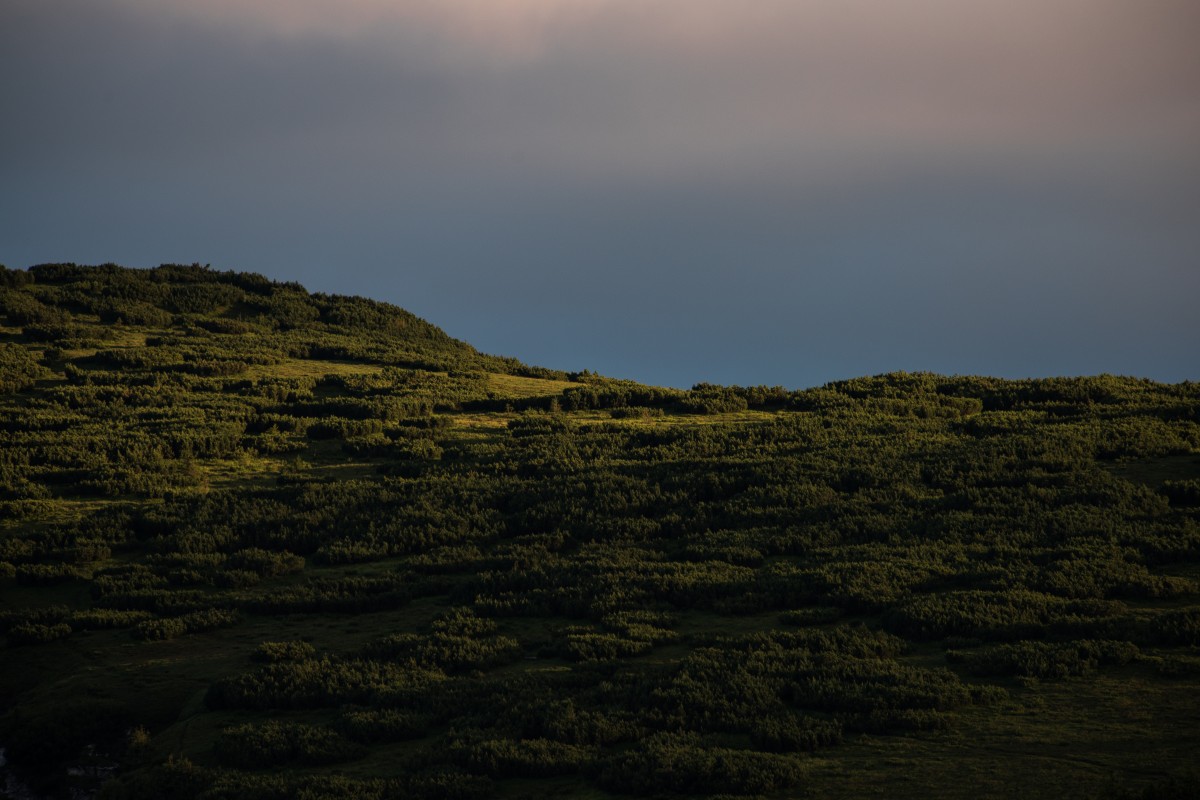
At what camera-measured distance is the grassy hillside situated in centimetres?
1135

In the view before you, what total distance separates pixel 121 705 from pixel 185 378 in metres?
23.3

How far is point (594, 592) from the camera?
1730cm

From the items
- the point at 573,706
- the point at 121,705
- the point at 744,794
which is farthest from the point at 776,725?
the point at 121,705

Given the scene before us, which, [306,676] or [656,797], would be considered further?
[306,676]

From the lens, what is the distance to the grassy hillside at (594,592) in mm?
11352

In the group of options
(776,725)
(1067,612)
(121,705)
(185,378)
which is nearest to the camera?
(776,725)

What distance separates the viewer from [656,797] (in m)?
10.2

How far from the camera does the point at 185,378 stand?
35344 mm

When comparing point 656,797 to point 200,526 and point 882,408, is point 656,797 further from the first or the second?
point 882,408

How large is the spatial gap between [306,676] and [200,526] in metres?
8.72

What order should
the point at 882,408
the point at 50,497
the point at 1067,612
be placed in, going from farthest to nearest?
the point at 882,408 < the point at 50,497 < the point at 1067,612

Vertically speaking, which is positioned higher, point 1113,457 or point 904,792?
point 1113,457

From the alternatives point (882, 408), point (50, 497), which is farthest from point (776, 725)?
point (882, 408)

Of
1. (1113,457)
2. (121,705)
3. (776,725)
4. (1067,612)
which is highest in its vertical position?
(1113,457)
